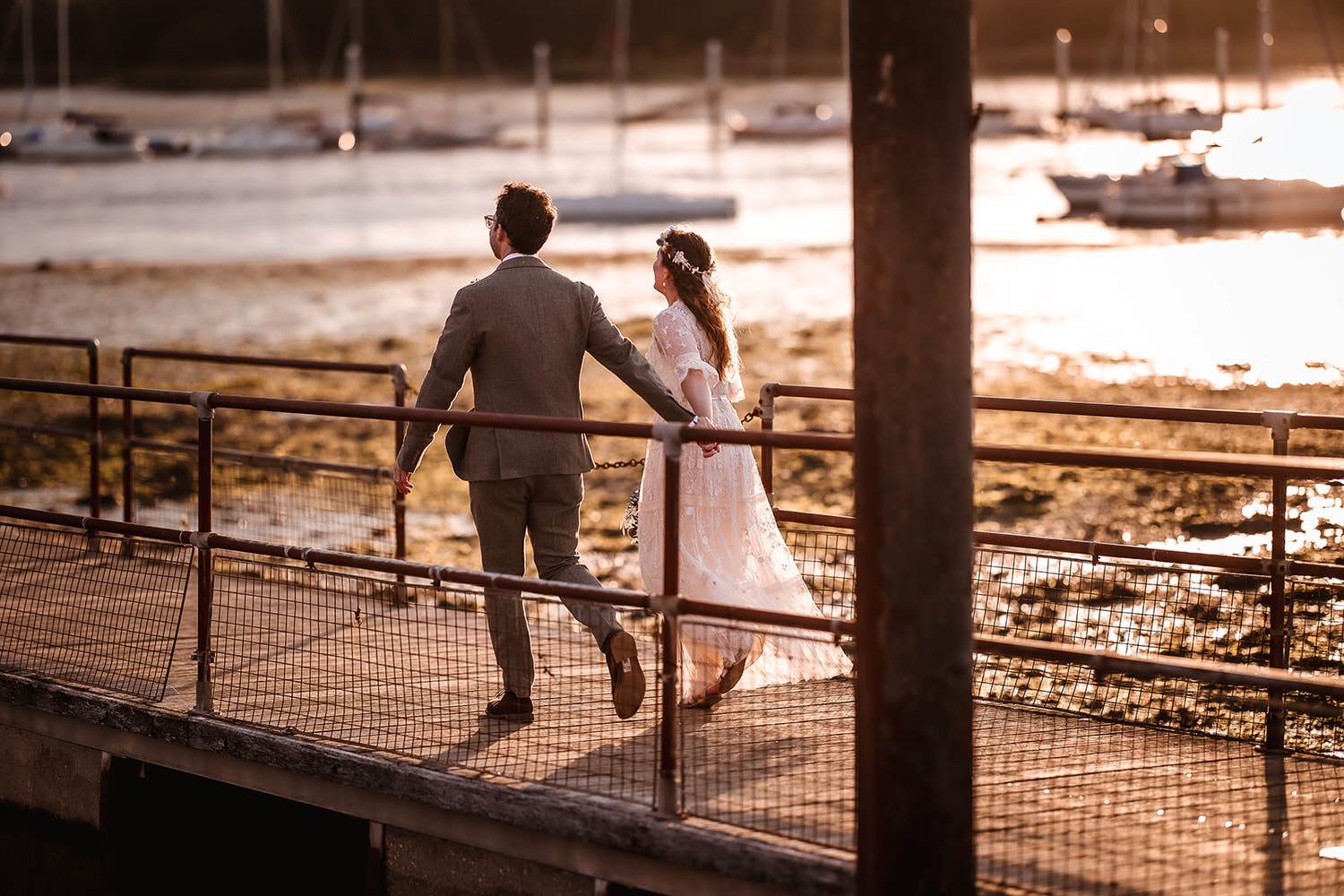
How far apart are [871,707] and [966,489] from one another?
59cm

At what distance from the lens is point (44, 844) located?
6070 mm

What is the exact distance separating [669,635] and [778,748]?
0.82 m

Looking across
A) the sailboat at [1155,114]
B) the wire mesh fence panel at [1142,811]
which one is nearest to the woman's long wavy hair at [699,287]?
the wire mesh fence panel at [1142,811]

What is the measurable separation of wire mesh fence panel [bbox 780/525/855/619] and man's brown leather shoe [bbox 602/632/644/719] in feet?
2.66

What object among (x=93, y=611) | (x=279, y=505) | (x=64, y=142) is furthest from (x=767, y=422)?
(x=64, y=142)

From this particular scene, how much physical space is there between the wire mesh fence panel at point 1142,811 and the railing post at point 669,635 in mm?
896

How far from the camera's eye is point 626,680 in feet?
16.8

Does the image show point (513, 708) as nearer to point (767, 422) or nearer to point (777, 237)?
point (767, 422)

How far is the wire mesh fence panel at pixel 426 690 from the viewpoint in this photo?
5000 mm

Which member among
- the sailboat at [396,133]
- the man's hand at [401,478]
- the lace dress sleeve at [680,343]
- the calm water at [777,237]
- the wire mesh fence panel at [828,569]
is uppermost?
the sailboat at [396,133]

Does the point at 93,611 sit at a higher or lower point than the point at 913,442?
lower

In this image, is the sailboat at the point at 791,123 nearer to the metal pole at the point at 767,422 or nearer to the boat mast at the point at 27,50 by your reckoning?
the boat mast at the point at 27,50

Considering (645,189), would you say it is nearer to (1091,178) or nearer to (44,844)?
(1091,178)

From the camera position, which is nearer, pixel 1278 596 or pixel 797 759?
pixel 797 759
